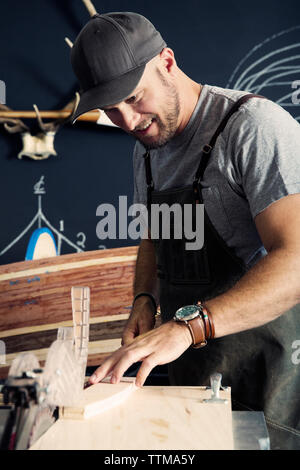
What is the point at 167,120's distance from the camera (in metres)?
1.59

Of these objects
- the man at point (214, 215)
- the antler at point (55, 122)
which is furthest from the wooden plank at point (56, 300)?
the man at point (214, 215)

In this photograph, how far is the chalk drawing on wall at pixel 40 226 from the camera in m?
3.65

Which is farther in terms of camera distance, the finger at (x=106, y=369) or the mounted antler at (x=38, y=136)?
the mounted antler at (x=38, y=136)

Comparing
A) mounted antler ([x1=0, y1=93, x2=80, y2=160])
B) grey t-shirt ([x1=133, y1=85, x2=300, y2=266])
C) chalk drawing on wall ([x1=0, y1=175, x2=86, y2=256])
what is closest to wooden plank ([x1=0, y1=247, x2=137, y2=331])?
chalk drawing on wall ([x1=0, y1=175, x2=86, y2=256])

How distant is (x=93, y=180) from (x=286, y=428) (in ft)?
7.83

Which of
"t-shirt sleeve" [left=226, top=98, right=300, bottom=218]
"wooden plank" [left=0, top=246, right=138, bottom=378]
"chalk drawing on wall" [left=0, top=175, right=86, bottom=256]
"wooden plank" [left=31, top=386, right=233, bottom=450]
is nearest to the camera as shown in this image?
"wooden plank" [left=31, top=386, right=233, bottom=450]

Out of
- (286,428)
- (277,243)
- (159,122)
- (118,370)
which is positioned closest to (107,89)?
(159,122)

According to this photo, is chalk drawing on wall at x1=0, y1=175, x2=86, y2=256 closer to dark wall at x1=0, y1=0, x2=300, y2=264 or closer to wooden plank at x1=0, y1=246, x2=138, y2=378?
→ dark wall at x1=0, y1=0, x2=300, y2=264

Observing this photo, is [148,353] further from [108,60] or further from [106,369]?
[108,60]

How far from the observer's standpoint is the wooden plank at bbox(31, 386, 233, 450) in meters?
1.00

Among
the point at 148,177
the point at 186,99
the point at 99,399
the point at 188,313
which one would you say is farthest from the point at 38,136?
the point at 99,399

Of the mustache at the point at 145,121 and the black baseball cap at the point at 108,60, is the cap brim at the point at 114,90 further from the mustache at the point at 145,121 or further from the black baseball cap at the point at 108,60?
the mustache at the point at 145,121

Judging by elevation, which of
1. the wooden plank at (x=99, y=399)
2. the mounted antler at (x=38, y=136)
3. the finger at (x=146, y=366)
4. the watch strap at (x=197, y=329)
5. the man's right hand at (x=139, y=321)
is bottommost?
the man's right hand at (x=139, y=321)

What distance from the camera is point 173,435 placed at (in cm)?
104
